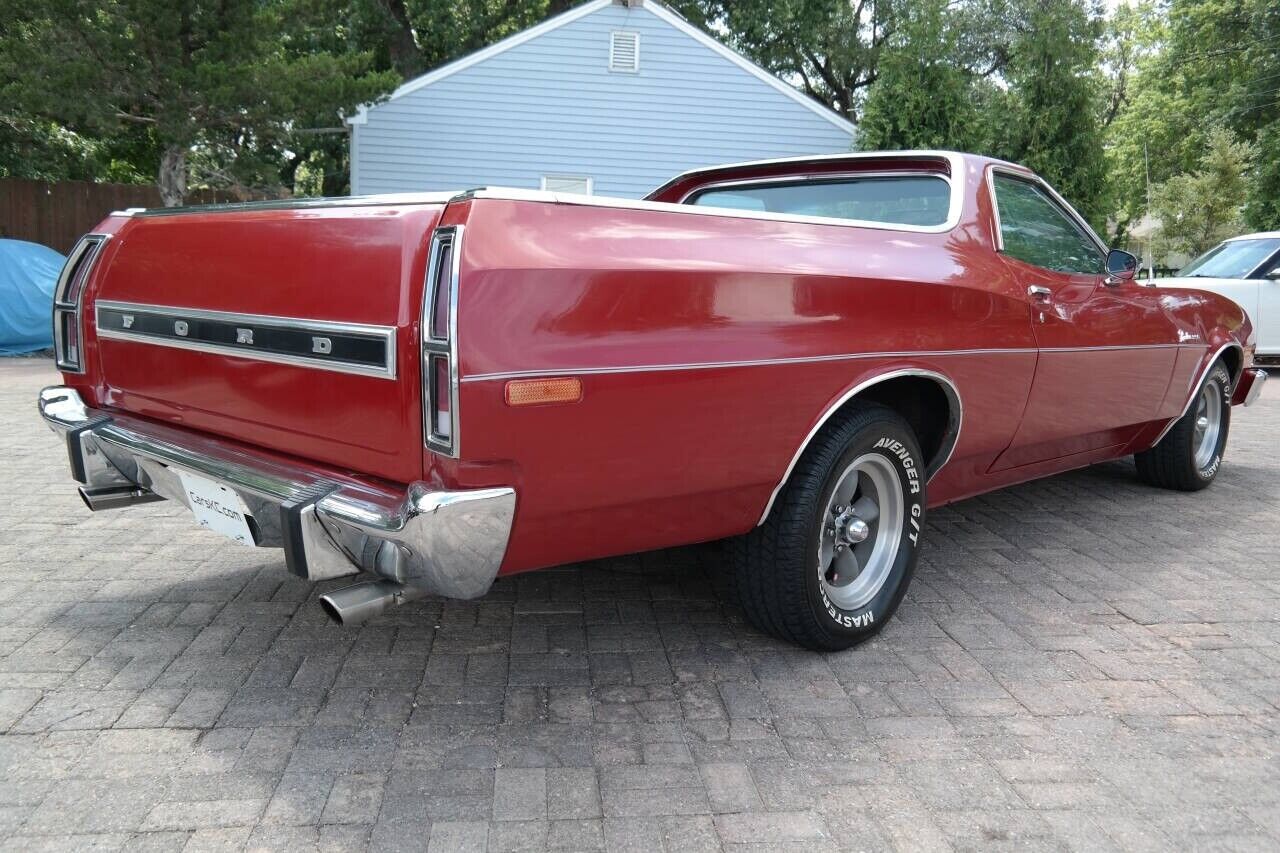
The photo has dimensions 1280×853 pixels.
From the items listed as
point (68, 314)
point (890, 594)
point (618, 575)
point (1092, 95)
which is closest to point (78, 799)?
point (68, 314)

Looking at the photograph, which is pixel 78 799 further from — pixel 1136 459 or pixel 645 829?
pixel 1136 459

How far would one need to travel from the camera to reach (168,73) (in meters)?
12.3

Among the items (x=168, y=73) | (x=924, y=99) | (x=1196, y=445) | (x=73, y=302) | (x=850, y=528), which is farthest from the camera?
(x=924, y=99)

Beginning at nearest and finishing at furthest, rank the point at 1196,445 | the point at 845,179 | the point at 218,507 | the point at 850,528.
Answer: the point at 218,507
the point at 850,528
the point at 845,179
the point at 1196,445

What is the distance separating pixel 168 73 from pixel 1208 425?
39.8 ft

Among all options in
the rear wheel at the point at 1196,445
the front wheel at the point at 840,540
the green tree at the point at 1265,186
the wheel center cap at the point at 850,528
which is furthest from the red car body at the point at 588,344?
the green tree at the point at 1265,186

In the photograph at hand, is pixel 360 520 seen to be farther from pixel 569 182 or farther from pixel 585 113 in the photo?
pixel 585 113

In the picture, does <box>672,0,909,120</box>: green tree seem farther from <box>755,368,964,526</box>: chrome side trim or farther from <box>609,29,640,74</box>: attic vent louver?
<box>755,368,964,526</box>: chrome side trim

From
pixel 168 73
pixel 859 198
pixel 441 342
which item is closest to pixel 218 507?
pixel 441 342

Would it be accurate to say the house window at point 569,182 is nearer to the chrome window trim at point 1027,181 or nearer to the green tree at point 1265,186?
the chrome window trim at point 1027,181

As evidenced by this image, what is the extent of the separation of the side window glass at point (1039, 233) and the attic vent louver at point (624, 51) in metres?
12.1

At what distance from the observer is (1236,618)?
3.65 meters

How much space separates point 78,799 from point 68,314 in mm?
1799

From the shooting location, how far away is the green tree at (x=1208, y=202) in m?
20.4
